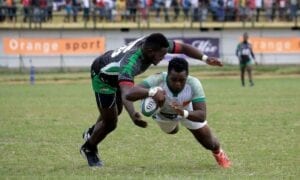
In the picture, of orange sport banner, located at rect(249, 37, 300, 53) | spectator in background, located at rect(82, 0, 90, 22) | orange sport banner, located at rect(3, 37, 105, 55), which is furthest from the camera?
spectator in background, located at rect(82, 0, 90, 22)

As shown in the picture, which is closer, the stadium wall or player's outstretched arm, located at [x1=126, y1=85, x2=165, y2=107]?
player's outstretched arm, located at [x1=126, y1=85, x2=165, y2=107]

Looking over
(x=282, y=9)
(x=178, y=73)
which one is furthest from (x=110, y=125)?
(x=282, y=9)

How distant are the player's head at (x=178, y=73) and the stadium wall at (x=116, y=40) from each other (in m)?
32.4

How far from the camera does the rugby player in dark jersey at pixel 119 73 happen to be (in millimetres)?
9789

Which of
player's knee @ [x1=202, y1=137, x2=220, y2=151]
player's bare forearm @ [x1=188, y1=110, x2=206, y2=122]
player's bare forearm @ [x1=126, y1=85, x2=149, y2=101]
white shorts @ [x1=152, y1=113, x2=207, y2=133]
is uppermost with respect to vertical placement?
player's bare forearm @ [x1=126, y1=85, x2=149, y2=101]

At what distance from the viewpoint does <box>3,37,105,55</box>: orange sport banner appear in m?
41.1

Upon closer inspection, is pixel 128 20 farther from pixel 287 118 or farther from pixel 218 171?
pixel 218 171

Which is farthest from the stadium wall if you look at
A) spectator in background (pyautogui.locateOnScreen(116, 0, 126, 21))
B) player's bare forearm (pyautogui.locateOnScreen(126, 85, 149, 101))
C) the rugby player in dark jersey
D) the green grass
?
player's bare forearm (pyautogui.locateOnScreen(126, 85, 149, 101))

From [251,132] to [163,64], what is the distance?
28.0 metres

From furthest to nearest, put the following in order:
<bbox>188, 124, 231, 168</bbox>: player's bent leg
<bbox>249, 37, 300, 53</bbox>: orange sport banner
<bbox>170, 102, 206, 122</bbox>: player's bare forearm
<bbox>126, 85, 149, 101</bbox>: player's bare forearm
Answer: <bbox>249, 37, 300, 53</bbox>: orange sport banner < <bbox>188, 124, 231, 168</bbox>: player's bent leg < <bbox>170, 102, 206, 122</bbox>: player's bare forearm < <bbox>126, 85, 149, 101</bbox>: player's bare forearm

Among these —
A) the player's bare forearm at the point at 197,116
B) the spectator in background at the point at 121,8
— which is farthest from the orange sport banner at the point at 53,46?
the player's bare forearm at the point at 197,116

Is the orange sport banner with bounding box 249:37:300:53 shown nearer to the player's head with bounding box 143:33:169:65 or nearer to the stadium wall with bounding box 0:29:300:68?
the stadium wall with bounding box 0:29:300:68

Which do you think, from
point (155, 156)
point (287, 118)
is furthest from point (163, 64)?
point (155, 156)

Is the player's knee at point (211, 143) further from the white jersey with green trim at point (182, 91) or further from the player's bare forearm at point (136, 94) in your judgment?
the player's bare forearm at point (136, 94)
